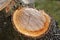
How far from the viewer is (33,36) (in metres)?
1.65

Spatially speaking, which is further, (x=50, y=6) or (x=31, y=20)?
(x=50, y=6)

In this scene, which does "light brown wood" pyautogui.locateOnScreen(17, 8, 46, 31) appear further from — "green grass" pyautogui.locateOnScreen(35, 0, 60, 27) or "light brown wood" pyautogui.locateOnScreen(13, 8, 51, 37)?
"green grass" pyautogui.locateOnScreen(35, 0, 60, 27)

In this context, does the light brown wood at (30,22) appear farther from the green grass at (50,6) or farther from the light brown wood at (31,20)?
the green grass at (50,6)

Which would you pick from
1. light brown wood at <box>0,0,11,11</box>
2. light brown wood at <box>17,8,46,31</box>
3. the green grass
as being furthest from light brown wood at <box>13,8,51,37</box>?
the green grass

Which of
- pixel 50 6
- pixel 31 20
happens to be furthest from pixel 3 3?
pixel 50 6

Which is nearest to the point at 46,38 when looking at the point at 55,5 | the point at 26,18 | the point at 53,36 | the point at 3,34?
the point at 53,36

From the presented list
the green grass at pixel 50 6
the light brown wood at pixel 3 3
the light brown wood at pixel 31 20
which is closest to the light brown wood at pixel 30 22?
the light brown wood at pixel 31 20

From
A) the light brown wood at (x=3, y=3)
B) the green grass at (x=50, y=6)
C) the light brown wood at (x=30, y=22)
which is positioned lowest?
the green grass at (x=50, y=6)

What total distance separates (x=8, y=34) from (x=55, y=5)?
4.69 ft

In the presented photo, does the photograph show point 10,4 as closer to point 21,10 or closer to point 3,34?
point 21,10

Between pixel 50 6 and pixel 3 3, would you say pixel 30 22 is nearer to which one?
pixel 3 3

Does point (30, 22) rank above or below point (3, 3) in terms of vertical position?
below

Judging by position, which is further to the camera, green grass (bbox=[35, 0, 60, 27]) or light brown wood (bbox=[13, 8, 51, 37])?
green grass (bbox=[35, 0, 60, 27])

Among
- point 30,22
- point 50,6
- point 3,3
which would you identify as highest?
point 3,3
